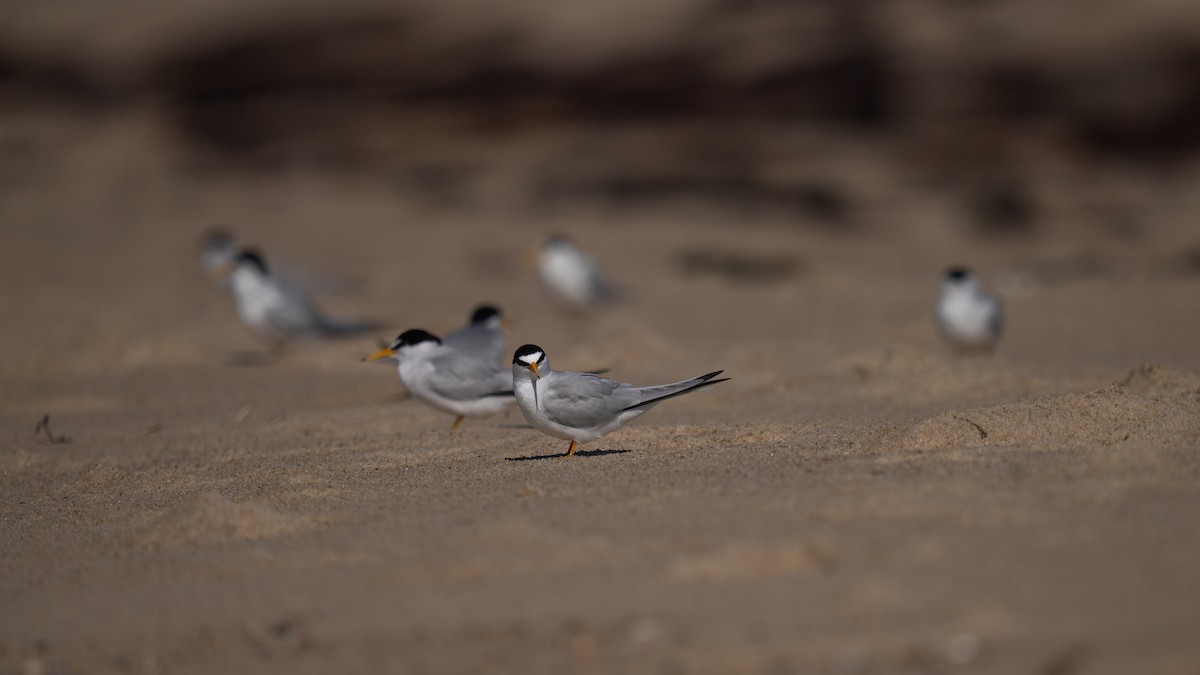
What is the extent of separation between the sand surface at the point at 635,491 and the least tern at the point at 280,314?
0.52 ft

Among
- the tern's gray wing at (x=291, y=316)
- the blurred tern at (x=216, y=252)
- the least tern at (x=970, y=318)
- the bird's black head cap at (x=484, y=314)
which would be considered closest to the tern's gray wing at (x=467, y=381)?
the bird's black head cap at (x=484, y=314)

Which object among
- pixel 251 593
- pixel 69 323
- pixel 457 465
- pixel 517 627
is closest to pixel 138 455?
pixel 457 465

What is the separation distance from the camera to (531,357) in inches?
161

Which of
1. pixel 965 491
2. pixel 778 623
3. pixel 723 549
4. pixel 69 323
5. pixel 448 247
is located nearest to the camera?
pixel 778 623

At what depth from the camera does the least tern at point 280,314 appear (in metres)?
7.68

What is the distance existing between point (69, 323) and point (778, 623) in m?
6.63

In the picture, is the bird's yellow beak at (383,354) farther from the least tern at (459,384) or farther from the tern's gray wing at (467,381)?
the tern's gray wing at (467,381)

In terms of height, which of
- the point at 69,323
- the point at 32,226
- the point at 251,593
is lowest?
the point at 251,593

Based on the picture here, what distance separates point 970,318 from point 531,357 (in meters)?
3.35

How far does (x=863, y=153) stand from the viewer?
12062 mm

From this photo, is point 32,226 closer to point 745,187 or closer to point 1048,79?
point 745,187

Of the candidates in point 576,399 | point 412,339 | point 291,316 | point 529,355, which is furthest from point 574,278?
point 576,399

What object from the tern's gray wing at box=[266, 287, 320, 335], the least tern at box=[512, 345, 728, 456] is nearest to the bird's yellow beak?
the least tern at box=[512, 345, 728, 456]

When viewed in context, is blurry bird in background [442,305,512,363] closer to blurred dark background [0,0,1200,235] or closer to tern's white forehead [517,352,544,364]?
tern's white forehead [517,352,544,364]
